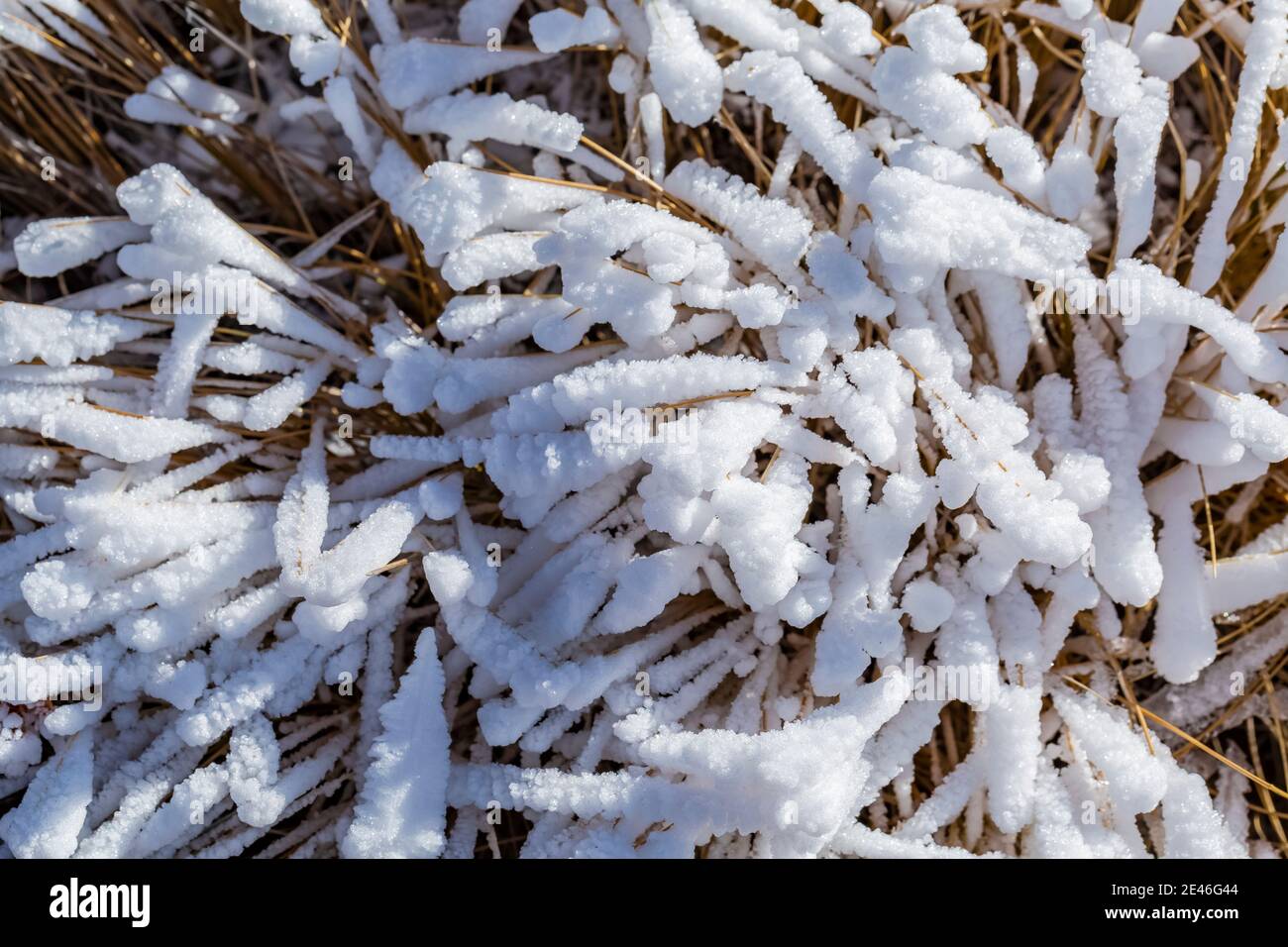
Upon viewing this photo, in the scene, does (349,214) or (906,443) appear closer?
(906,443)

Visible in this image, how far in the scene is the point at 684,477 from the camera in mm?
943

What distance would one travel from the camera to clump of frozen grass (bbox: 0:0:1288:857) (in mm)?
978

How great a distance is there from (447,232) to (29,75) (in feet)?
1.99

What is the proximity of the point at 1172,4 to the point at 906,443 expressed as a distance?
47 cm

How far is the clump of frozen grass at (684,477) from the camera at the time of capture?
38.5 inches

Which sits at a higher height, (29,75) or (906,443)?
(29,75)

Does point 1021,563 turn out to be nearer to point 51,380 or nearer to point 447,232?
point 447,232
